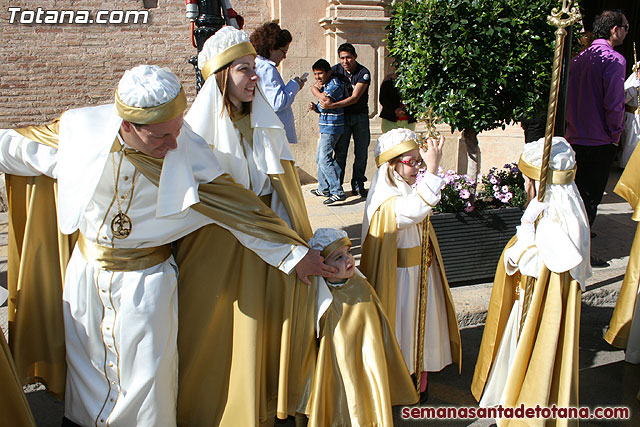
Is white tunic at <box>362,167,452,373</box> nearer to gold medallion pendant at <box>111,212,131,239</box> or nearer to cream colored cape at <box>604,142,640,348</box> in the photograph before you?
cream colored cape at <box>604,142,640,348</box>

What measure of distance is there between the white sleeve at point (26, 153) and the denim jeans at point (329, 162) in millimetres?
4868

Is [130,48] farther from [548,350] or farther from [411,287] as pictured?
[548,350]

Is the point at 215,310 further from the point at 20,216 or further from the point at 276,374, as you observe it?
the point at 20,216

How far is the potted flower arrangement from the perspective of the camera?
4.95m

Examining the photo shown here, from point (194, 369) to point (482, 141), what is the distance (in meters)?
7.24

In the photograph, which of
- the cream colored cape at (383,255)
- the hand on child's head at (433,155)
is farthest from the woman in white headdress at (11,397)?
the hand on child's head at (433,155)

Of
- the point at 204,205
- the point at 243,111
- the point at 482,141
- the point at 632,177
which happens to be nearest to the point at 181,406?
the point at 204,205

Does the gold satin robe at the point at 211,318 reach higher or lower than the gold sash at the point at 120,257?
lower

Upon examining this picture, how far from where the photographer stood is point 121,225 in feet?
8.48

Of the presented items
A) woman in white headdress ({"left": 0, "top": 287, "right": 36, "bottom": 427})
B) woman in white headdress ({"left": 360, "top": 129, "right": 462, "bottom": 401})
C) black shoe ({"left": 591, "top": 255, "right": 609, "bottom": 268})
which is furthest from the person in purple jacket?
woman in white headdress ({"left": 0, "top": 287, "right": 36, "bottom": 427})

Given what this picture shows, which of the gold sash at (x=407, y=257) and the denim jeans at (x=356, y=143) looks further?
the denim jeans at (x=356, y=143)

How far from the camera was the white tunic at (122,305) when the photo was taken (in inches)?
102

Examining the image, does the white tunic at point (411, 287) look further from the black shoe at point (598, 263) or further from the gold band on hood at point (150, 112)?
the black shoe at point (598, 263)

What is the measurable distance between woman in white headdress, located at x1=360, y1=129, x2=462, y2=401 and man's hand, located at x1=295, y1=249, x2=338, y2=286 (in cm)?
61
